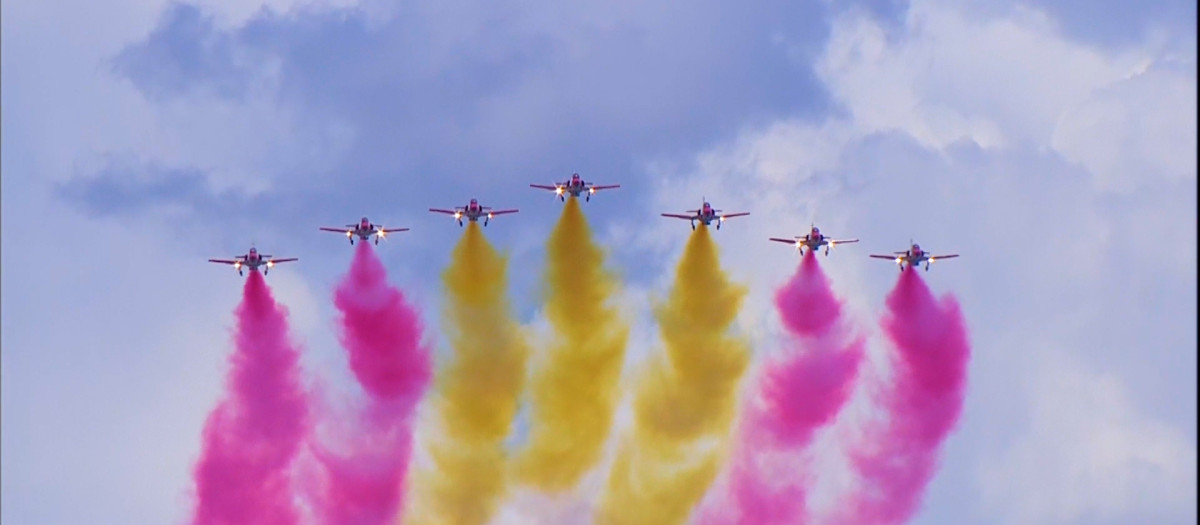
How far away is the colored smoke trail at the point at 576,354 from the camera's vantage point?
166m

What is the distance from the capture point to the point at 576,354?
166 m

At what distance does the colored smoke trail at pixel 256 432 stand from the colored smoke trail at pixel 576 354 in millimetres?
12229

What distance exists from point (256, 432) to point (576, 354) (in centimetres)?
1713

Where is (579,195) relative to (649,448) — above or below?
above

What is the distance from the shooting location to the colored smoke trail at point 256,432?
166875mm

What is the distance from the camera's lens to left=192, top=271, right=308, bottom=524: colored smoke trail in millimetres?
166875

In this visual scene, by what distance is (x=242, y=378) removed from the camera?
16900cm

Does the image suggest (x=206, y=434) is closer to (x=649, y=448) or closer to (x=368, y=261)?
(x=368, y=261)

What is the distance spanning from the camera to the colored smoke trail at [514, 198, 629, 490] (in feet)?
546

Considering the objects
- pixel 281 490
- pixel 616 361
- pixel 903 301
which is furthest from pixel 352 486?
pixel 903 301

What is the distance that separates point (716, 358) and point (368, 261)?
19.0 m

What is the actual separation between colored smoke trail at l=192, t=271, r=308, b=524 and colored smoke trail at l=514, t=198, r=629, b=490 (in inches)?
481

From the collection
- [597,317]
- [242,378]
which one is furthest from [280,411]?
[597,317]

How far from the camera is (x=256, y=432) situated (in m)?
168
